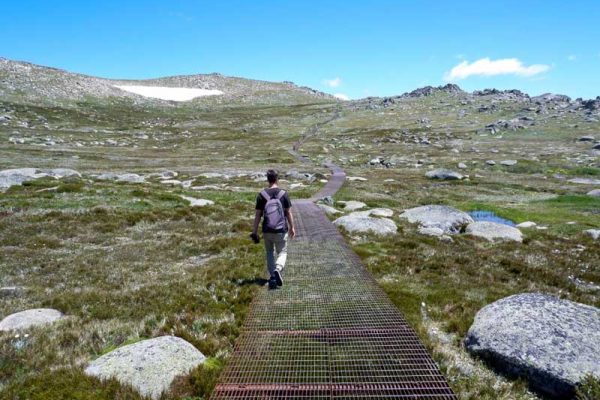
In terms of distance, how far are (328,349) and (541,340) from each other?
407cm

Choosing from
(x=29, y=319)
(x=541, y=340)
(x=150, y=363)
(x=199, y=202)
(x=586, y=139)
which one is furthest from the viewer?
(x=586, y=139)

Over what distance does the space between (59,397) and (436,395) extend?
6.15 meters

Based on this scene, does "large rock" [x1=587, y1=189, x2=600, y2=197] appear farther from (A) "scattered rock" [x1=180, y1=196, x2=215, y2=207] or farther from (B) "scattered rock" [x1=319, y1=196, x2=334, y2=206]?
(A) "scattered rock" [x1=180, y1=196, x2=215, y2=207]

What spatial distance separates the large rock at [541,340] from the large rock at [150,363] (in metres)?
5.82

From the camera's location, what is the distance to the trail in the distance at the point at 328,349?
681 cm

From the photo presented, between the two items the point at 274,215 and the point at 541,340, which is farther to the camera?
the point at 274,215

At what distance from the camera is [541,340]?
7.52m

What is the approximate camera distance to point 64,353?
799cm

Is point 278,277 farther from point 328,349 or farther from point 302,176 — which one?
point 302,176

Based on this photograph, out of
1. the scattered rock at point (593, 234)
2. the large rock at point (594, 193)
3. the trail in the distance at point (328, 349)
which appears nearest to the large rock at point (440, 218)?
the scattered rock at point (593, 234)

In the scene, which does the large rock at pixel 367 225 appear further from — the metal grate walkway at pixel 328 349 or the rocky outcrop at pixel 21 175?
the rocky outcrop at pixel 21 175

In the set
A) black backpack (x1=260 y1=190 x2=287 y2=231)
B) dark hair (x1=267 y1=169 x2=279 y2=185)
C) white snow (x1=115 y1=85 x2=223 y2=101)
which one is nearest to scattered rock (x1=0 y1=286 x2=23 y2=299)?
black backpack (x1=260 y1=190 x2=287 y2=231)

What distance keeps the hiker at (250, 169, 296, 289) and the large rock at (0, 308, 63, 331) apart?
5575 millimetres

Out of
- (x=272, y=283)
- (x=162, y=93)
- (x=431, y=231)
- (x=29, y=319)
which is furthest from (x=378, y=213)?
(x=162, y=93)
